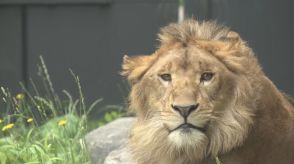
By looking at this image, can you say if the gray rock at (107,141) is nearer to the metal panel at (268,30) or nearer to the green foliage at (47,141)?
the green foliage at (47,141)

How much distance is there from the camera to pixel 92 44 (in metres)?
7.58

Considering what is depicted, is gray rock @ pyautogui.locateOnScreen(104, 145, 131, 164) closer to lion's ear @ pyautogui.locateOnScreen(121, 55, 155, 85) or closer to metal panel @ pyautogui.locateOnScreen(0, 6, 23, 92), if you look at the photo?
lion's ear @ pyautogui.locateOnScreen(121, 55, 155, 85)

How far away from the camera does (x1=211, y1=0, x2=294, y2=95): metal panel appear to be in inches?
276

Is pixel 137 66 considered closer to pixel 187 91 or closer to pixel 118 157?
pixel 187 91

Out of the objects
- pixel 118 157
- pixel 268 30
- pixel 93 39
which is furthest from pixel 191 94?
pixel 93 39

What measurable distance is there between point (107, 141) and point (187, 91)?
6.53 feet

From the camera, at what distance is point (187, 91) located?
12.7ft

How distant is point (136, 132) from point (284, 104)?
0.75m

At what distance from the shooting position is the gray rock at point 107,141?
18.3 ft

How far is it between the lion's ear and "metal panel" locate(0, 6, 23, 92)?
358 cm

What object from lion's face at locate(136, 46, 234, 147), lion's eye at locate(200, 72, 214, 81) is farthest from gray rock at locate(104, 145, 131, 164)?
lion's eye at locate(200, 72, 214, 81)

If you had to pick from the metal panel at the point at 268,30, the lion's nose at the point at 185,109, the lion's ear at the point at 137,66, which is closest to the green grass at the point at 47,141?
the lion's ear at the point at 137,66

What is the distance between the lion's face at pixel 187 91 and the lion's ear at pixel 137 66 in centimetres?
4

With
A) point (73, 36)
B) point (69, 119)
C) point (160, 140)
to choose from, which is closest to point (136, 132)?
point (160, 140)
